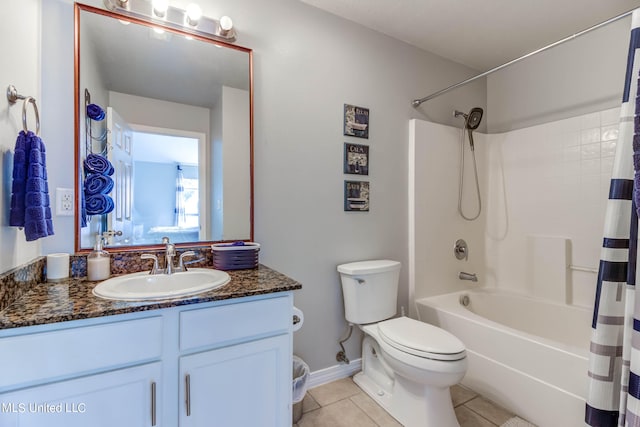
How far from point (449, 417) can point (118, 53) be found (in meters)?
2.40

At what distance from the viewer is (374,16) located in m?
1.95

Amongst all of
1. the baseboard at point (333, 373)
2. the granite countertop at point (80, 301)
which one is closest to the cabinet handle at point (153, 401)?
the granite countertop at point (80, 301)

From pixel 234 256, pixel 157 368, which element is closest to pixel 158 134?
pixel 234 256

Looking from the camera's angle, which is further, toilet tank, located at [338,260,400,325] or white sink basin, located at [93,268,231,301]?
toilet tank, located at [338,260,400,325]

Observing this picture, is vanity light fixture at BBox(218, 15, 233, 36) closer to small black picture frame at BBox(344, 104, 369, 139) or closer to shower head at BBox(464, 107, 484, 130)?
small black picture frame at BBox(344, 104, 369, 139)

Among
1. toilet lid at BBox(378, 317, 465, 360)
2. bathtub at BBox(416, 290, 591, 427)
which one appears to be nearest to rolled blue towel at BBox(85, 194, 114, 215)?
toilet lid at BBox(378, 317, 465, 360)

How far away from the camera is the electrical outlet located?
1.27 m

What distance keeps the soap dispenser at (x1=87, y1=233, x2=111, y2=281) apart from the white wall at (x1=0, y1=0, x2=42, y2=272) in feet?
0.63

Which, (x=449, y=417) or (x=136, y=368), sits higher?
(x=136, y=368)

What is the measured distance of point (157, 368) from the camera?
0.97m

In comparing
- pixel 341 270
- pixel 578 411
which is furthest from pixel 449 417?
pixel 341 270

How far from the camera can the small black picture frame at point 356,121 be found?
197 centimetres

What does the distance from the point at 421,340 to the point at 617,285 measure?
82cm

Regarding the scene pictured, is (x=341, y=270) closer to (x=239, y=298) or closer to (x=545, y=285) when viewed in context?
(x=239, y=298)
